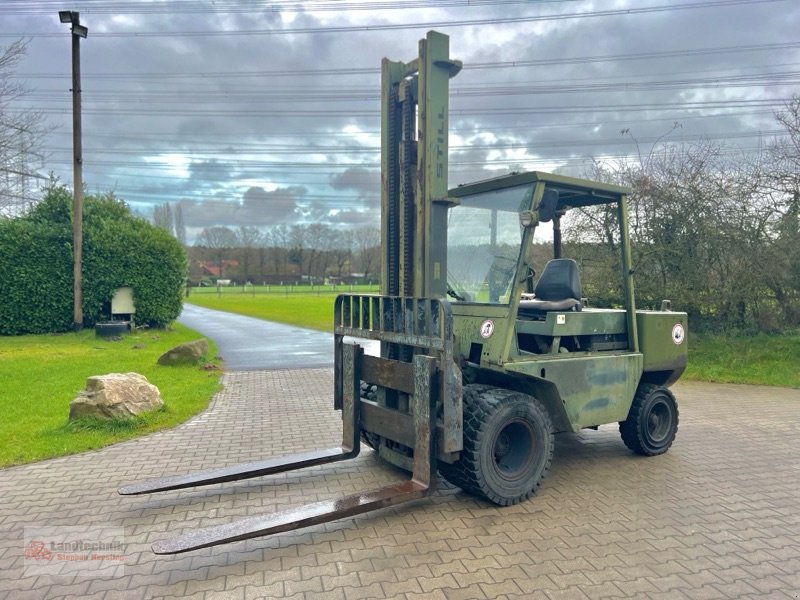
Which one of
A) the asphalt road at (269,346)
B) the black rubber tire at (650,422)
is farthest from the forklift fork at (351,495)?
the asphalt road at (269,346)

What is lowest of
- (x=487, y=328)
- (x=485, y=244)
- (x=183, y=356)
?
(x=183, y=356)

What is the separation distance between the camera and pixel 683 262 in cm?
1343

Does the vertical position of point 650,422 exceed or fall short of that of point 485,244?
it falls short

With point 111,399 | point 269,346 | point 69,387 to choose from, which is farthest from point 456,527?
point 269,346

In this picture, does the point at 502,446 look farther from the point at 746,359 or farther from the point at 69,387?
the point at 746,359

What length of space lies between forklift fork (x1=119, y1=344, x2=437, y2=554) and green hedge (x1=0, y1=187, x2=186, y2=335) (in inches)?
608

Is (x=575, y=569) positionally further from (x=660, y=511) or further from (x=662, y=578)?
(x=660, y=511)

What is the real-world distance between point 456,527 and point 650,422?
2.85 metres

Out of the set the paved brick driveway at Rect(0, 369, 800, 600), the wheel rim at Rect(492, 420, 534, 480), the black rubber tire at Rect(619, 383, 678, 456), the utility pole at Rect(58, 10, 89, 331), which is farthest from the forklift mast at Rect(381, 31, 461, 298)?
the utility pole at Rect(58, 10, 89, 331)

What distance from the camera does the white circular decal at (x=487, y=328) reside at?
14.9 ft

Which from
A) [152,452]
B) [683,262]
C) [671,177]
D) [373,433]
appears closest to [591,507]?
[373,433]

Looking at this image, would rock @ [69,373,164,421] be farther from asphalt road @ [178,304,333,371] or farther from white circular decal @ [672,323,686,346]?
white circular decal @ [672,323,686,346]

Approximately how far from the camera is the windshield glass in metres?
4.64

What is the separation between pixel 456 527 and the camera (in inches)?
155
